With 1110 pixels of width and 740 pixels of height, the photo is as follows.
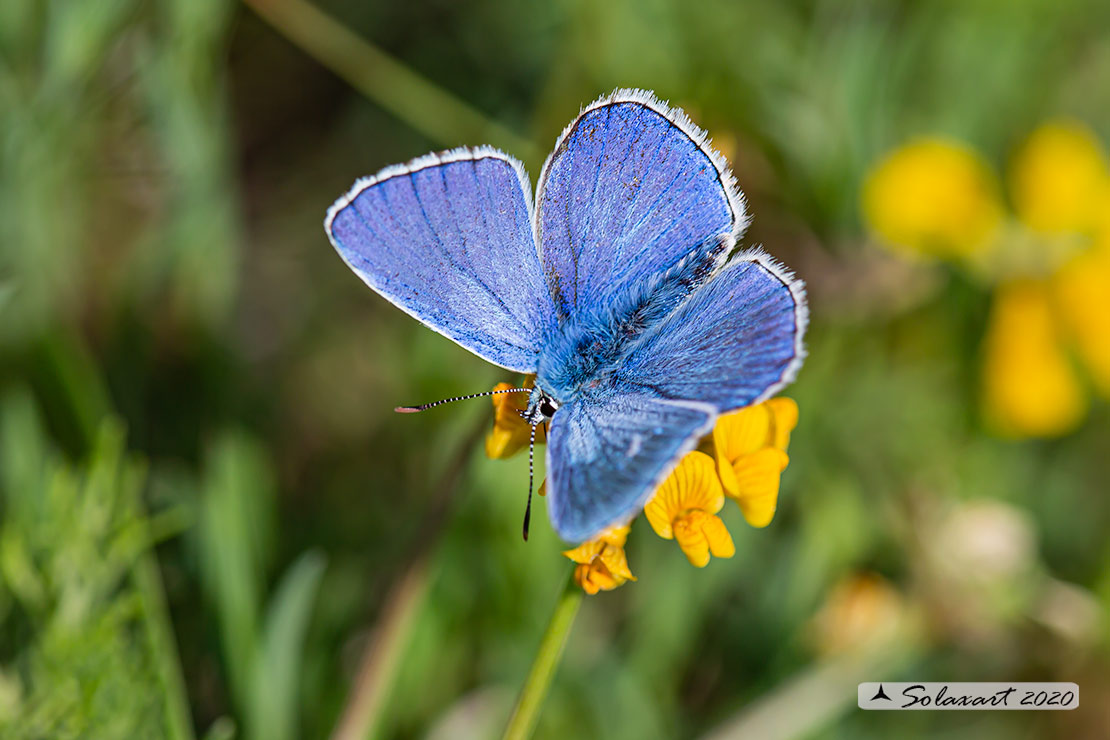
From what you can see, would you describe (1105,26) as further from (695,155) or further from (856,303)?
(695,155)

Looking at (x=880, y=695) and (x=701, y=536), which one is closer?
(x=701, y=536)

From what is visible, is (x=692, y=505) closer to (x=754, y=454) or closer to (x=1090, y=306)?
(x=754, y=454)

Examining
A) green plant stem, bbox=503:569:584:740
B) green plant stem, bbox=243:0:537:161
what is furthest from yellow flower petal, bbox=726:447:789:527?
green plant stem, bbox=243:0:537:161

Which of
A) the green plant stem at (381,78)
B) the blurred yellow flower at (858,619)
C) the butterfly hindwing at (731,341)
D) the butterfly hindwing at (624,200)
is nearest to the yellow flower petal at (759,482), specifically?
the butterfly hindwing at (731,341)

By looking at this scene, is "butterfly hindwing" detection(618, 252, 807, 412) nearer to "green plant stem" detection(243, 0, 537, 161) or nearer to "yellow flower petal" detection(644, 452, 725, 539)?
"yellow flower petal" detection(644, 452, 725, 539)

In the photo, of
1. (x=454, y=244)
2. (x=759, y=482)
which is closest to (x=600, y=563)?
(x=759, y=482)
